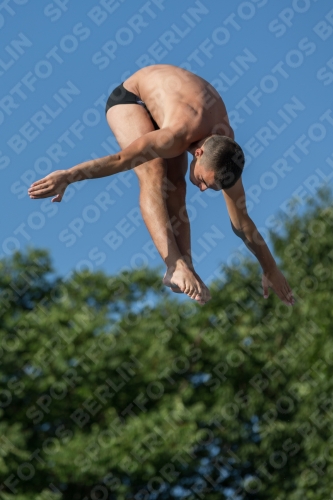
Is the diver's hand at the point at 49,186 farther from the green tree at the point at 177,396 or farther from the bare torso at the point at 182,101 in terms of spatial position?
the green tree at the point at 177,396

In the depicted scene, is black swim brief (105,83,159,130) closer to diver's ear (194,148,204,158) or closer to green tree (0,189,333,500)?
diver's ear (194,148,204,158)

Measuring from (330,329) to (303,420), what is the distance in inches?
101

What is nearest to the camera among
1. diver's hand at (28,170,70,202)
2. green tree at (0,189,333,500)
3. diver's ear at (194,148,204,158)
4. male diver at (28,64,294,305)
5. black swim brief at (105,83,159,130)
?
diver's hand at (28,170,70,202)

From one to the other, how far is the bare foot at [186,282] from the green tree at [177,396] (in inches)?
641

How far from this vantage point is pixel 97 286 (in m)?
27.2

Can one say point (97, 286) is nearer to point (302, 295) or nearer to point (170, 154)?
point (302, 295)

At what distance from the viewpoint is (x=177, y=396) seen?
80.4 ft

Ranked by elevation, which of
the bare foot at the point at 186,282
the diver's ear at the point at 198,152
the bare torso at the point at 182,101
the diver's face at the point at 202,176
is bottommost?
the bare foot at the point at 186,282

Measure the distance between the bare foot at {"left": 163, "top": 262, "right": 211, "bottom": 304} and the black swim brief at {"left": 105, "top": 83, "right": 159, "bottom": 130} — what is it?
126cm

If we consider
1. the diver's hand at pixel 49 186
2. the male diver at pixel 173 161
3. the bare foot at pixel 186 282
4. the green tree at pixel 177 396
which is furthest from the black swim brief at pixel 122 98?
the green tree at pixel 177 396

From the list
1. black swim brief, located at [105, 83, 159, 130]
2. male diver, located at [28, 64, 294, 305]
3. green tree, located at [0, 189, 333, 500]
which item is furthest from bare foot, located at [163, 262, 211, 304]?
green tree, located at [0, 189, 333, 500]

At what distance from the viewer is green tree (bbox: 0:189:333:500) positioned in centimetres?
2369

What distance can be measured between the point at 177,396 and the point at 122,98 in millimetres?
17346

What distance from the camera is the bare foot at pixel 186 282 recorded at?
748 cm
